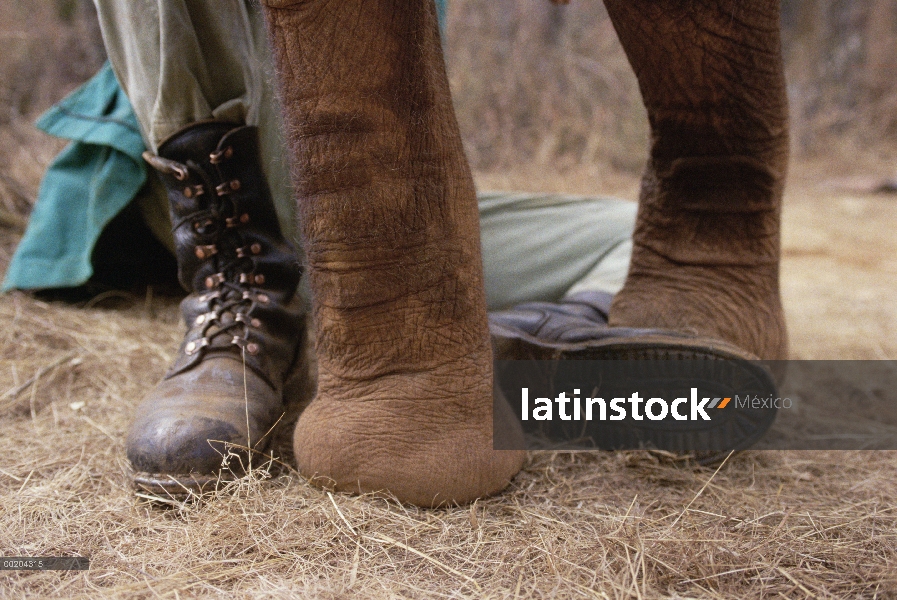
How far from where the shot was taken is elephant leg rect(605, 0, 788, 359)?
1153 mm

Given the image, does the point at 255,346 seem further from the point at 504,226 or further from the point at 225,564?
the point at 504,226

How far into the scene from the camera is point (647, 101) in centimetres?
128

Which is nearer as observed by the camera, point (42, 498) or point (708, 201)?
point (42, 498)

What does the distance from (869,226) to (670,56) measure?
2.99 m

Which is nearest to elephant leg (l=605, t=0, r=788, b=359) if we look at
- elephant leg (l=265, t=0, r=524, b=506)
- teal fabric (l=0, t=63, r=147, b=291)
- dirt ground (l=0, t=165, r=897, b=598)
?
dirt ground (l=0, t=165, r=897, b=598)

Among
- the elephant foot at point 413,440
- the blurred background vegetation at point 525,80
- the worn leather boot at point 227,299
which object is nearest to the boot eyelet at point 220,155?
the worn leather boot at point 227,299

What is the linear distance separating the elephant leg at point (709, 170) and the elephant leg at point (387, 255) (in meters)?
0.40

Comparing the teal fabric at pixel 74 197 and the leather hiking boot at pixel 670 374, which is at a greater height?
the teal fabric at pixel 74 197

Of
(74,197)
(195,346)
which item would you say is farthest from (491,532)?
(74,197)

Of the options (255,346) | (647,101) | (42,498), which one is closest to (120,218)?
(255,346)

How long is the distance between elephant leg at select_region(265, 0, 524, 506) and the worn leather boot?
0.13 m

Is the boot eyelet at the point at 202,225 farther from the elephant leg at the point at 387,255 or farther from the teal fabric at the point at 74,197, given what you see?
the teal fabric at the point at 74,197

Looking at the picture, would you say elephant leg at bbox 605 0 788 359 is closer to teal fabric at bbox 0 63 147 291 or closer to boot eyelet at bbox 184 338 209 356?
boot eyelet at bbox 184 338 209 356

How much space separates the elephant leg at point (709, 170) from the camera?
1153 mm
